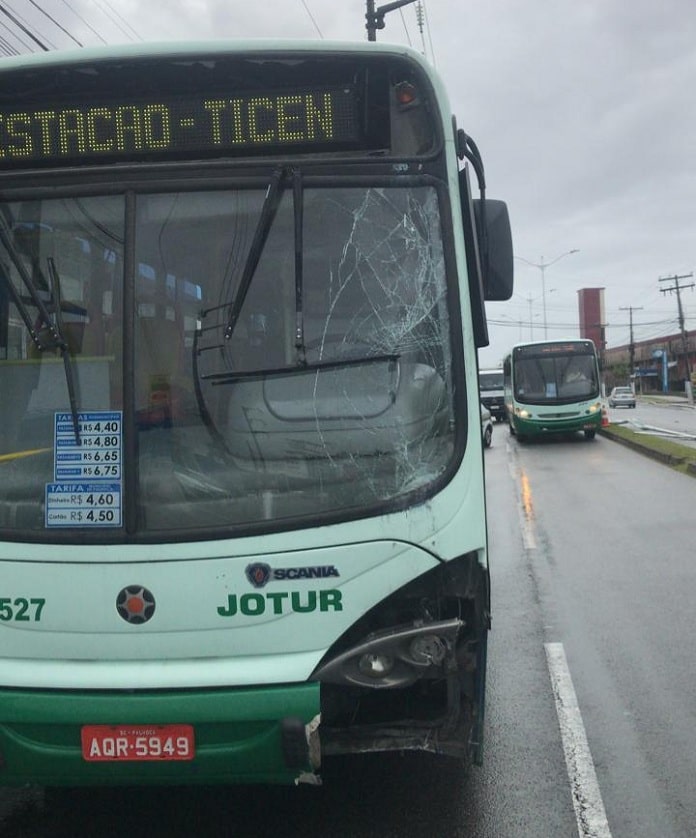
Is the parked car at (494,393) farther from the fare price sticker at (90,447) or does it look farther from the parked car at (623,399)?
the fare price sticker at (90,447)

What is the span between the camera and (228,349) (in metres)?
3.54

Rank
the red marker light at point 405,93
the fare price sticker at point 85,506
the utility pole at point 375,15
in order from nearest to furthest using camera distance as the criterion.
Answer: the fare price sticker at point 85,506, the red marker light at point 405,93, the utility pole at point 375,15

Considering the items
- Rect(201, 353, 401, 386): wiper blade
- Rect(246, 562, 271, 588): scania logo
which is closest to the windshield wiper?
Rect(201, 353, 401, 386): wiper blade

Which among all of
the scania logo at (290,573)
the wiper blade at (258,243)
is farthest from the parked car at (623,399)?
the scania logo at (290,573)

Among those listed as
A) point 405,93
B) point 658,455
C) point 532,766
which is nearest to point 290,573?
point 405,93

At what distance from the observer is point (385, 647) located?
131 inches

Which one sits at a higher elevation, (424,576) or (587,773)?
(424,576)

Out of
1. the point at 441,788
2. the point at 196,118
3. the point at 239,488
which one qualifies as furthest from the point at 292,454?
the point at 441,788

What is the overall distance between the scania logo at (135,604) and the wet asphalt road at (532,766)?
122cm

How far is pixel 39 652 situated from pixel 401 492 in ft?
4.59

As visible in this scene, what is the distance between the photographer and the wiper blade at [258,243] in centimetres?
354

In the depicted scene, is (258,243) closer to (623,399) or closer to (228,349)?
(228,349)

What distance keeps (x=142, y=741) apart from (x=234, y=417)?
116 centimetres

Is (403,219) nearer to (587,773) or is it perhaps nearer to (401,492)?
(401,492)
